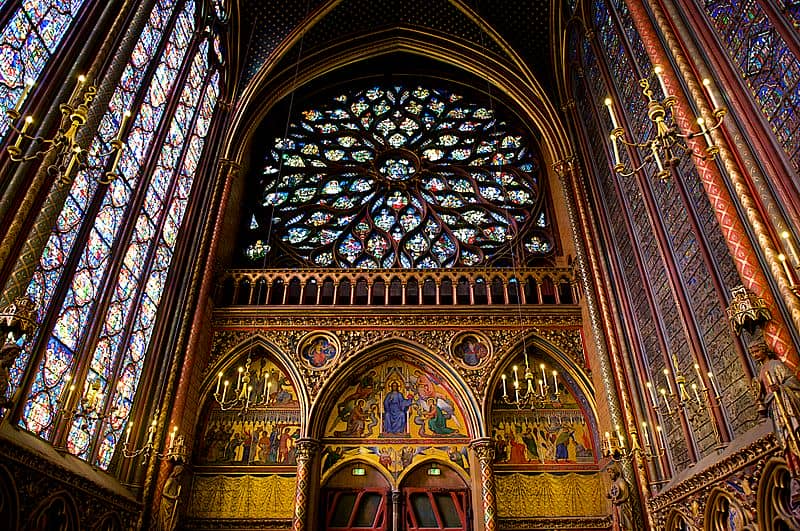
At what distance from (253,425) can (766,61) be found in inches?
407

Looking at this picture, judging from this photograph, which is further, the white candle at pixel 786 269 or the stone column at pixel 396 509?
the stone column at pixel 396 509

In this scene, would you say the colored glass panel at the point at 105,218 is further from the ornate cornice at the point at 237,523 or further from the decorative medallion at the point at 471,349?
the decorative medallion at the point at 471,349

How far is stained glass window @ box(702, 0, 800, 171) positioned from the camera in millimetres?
6805

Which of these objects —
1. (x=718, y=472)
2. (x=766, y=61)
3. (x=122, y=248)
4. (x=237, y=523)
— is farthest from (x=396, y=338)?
(x=766, y=61)

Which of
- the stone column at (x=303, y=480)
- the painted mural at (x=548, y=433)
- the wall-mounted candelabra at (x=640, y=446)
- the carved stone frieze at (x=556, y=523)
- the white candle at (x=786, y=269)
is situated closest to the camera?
the white candle at (x=786, y=269)

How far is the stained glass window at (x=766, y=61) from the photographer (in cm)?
680

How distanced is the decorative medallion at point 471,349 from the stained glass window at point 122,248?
234 inches

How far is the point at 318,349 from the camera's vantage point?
12336 mm

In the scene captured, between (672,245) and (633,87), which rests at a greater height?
(633,87)

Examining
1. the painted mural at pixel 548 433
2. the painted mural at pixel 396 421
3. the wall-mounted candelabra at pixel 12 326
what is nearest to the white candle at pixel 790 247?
the painted mural at pixel 548 433

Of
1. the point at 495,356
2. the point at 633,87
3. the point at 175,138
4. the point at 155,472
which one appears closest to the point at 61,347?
the point at 155,472

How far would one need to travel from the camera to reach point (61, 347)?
828 centimetres

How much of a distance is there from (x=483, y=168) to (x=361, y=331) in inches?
248

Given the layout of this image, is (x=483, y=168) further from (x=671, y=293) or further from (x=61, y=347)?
(x=61, y=347)
